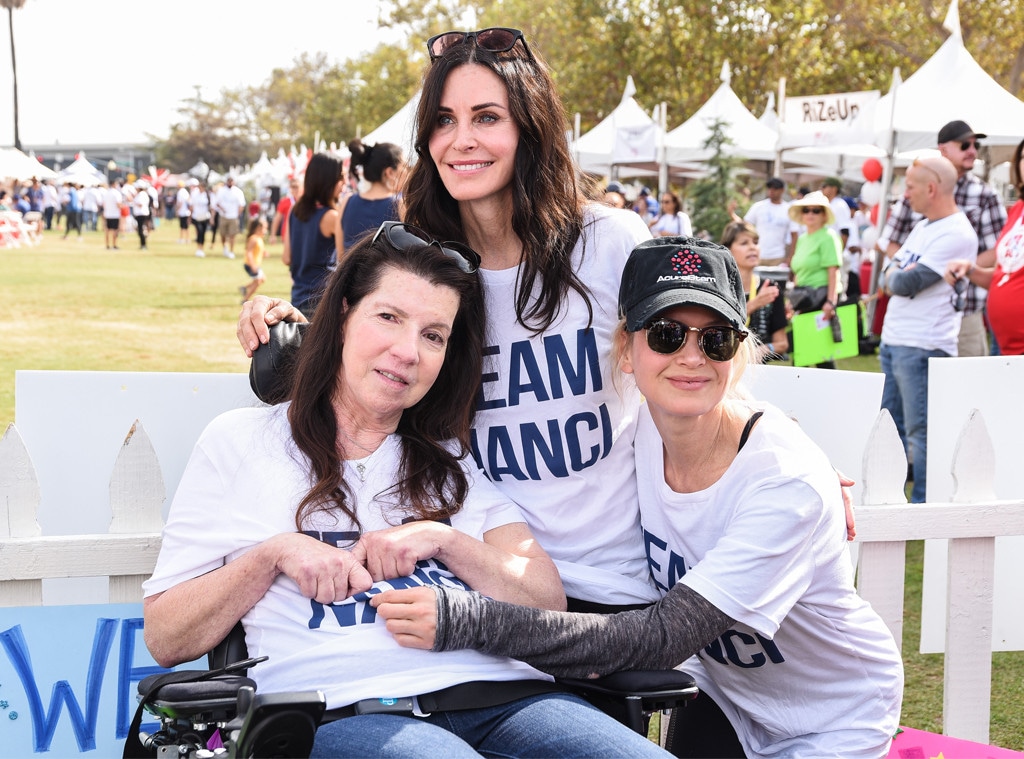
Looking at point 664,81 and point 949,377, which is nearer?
point 949,377

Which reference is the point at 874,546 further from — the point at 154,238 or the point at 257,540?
the point at 154,238

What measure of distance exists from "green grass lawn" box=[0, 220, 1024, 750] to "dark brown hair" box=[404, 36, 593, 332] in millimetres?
2323

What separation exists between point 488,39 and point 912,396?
15.4 ft

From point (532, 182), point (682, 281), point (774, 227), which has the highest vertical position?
point (774, 227)

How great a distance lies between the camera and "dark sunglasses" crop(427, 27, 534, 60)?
2689mm

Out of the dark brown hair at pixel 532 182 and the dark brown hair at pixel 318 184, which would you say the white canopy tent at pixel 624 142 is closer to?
the dark brown hair at pixel 318 184

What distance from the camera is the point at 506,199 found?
276cm

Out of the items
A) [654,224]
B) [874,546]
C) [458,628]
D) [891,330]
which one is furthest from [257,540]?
[654,224]

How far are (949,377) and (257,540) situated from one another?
220cm

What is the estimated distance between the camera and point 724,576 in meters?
2.21

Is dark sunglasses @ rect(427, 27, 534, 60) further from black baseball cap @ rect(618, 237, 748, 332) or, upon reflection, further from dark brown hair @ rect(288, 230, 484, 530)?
black baseball cap @ rect(618, 237, 748, 332)

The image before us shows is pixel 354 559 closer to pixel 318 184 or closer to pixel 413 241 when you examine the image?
pixel 413 241

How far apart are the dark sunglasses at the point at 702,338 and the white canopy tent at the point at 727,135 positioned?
65.3 ft

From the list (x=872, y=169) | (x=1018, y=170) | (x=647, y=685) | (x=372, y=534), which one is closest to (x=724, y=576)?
(x=647, y=685)
